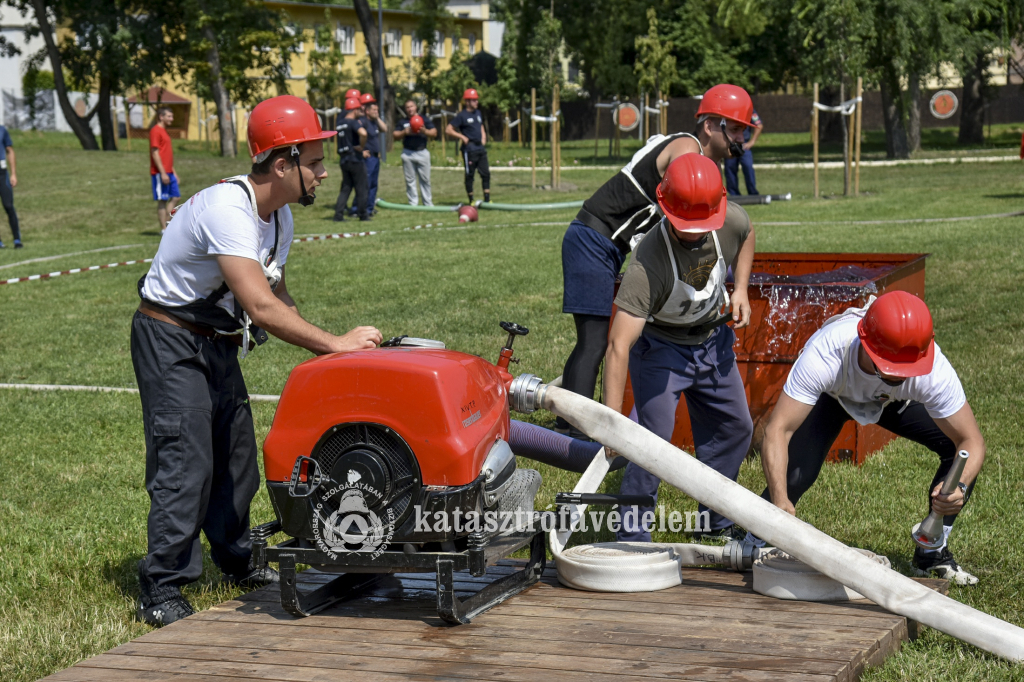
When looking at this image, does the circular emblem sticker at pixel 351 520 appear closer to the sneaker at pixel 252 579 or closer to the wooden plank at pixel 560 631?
the wooden plank at pixel 560 631

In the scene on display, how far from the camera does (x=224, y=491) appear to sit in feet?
14.9

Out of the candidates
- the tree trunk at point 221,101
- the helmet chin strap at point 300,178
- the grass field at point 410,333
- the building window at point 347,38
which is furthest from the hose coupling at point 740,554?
the building window at point 347,38

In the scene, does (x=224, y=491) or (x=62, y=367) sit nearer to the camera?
(x=224, y=491)

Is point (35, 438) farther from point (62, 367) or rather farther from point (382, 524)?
point (382, 524)

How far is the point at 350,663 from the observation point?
3.55 meters

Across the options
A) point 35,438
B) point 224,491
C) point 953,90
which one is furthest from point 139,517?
point 953,90

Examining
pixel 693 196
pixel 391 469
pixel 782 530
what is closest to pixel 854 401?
pixel 782 530

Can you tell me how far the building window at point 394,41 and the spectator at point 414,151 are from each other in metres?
61.4

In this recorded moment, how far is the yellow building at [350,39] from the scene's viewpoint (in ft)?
234

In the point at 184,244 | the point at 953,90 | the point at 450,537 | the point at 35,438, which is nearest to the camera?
the point at 450,537

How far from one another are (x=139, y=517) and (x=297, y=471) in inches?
93.1

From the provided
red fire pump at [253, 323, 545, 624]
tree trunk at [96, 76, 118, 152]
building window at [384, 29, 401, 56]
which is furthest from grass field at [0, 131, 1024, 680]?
building window at [384, 29, 401, 56]

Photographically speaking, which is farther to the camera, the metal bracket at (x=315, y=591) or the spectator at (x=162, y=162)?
the spectator at (x=162, y=162)

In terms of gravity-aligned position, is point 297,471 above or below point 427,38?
below
